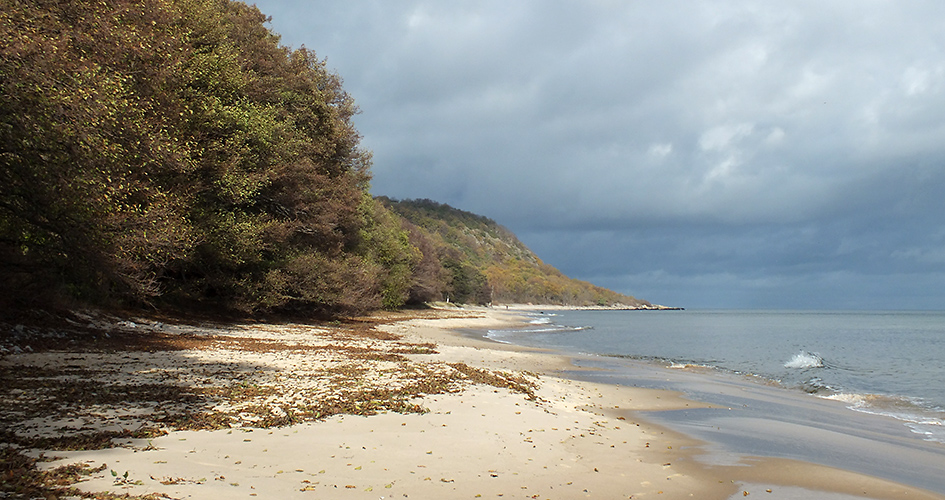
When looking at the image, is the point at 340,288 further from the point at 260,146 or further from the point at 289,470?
the point at 289,470

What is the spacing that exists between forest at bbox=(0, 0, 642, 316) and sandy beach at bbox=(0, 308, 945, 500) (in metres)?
2.80

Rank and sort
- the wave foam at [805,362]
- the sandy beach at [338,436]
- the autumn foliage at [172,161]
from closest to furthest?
1. the sandy beach at [338,436]
2. the autumn foliage at [172,161]
3. the wave foam at [805,362]

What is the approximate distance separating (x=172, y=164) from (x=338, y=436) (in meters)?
10.5

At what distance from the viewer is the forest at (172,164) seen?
8703 millimetres

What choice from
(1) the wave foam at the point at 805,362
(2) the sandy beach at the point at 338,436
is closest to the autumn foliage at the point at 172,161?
(2) the sandy beach at the point at 338,436

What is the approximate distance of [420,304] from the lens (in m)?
91.6

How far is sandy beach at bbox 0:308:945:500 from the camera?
6332 millimetres

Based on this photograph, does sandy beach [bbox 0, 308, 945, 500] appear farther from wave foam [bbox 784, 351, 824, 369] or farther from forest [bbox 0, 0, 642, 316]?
wave foam [bbox 784, 351, 824, 369]

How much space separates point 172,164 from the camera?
1525 cm

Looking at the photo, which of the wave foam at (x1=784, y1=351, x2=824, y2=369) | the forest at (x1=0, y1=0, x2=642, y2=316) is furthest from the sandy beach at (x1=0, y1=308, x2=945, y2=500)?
the wave foam at (x1=784, y1=351, x2=824, y2=369)

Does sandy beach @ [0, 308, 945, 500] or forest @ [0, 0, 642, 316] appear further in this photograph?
forest @ [0, 0, 642, 316]

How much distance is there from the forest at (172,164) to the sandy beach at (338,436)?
9.18 feet

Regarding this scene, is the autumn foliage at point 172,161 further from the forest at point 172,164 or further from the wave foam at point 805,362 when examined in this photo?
the wave foam at point 805,362

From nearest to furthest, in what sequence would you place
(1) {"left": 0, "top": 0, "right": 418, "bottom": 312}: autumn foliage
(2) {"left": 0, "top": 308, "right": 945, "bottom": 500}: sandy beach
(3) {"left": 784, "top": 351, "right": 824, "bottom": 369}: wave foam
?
1. (2) {"left": 0, "top": 308, "right": 945, "bottom": 500}: sandy beach
2. (1) {"left": 0, "top": 0, "right": 418, "bottom": 312}: autumn foliage
3. (3) {"left": 784, "top": 351, "right": 824, "bottom": 369}: wave foam
